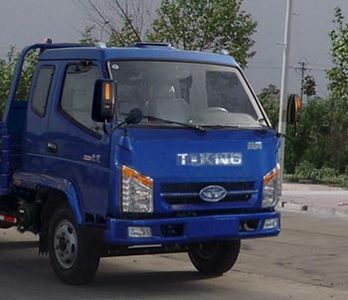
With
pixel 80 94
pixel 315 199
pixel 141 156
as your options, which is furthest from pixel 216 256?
pixel 315 199

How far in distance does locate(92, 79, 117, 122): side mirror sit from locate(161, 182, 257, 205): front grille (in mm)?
873

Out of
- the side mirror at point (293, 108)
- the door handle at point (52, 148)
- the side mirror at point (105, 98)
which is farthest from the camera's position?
the side mirror at point (293, 108)

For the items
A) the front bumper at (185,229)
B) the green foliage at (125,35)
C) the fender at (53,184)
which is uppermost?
the green foliage at (125,35)

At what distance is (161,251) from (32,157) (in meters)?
1.81

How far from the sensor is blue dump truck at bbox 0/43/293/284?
8.70 metres

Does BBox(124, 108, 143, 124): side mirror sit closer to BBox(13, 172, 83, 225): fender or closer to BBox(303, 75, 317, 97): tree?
BBox(13, 172, 83, 225): fender

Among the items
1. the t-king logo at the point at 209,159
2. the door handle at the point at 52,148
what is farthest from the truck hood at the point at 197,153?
the door handle at the point at 52,148

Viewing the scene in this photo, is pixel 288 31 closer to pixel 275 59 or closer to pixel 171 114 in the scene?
pixel 171 114

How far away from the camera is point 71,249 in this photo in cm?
931

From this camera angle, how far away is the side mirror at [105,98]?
8578 mm

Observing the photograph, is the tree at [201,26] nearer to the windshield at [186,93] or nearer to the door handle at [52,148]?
the windshield at [186,93]

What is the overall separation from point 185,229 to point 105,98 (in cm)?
147

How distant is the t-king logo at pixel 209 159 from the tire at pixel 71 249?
Result: 3.76 feet

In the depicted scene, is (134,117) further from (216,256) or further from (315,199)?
(315,199)
